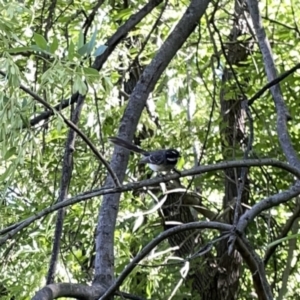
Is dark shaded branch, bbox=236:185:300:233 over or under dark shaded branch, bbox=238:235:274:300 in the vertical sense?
over

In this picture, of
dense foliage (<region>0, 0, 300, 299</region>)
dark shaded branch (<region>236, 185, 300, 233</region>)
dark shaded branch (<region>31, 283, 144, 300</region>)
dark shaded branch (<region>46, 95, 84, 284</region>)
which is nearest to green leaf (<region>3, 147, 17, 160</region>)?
dark shaded branch (<region>31, 283, 144, 300</region>)

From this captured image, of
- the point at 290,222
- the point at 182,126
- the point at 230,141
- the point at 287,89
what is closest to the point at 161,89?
the point at 182,126

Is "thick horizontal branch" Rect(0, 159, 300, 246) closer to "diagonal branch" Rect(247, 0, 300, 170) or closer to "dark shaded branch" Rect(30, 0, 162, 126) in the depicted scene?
"diagonal branch" Rect(247, 0, 300, 170)

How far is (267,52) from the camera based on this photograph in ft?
6.72

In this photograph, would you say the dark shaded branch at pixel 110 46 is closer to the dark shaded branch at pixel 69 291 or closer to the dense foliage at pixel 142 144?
the dense foliage at pixel 142 144

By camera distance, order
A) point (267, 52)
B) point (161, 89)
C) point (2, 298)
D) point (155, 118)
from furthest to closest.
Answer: point (155, 118) → point (161, 89) → point (2, 298) → point (267, 52)

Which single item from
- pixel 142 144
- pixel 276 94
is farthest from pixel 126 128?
pixel 142 144

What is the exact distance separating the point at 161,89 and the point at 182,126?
9.6 inches

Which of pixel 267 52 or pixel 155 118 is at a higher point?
pixel 155 118

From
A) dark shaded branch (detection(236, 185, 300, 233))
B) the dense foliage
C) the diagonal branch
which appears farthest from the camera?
the dense foliage

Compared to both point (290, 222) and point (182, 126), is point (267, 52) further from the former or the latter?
point (182, 126)

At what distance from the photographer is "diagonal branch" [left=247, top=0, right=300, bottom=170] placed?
184 centimetres

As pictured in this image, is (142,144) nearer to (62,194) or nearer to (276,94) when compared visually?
(276,94)

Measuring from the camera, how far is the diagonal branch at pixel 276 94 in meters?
1.84
